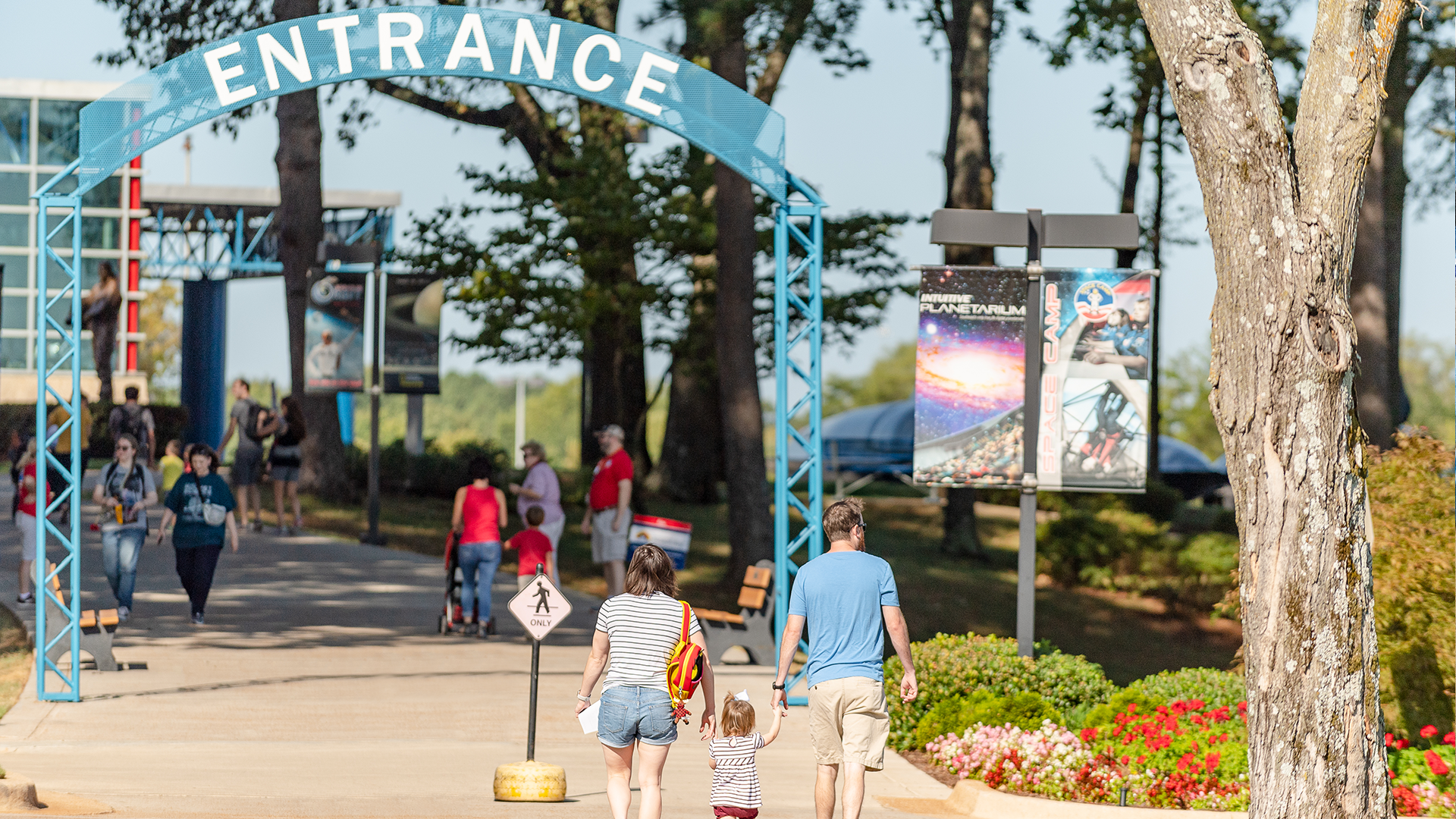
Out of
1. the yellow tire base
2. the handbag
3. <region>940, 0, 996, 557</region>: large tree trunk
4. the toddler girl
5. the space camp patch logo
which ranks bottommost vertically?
the yellow tire base

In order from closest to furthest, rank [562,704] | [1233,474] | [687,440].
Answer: [1233,474], [562,704], [687,440]

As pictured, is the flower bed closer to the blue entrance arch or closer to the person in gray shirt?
the blue entrance arch

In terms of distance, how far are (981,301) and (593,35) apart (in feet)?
11.6

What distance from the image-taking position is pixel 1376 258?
17.7m

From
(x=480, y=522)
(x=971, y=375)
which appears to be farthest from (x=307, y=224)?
(x=971, y=375)

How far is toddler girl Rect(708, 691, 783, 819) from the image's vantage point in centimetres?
701

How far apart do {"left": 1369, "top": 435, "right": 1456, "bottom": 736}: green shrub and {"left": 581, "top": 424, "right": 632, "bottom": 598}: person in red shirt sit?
7.34 m

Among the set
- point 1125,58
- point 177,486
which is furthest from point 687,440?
point 177,486

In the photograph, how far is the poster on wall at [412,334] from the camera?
21.8 metres

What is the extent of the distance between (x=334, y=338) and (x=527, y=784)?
14067 millimetres

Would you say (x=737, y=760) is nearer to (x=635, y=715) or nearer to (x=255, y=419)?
(x=635, y=715)

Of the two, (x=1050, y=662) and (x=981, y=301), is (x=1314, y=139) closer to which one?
(x=981, y=301)

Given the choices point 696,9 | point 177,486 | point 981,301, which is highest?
point 696,9

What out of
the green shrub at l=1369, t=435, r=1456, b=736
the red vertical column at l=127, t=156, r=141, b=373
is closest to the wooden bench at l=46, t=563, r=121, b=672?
the green shrub at l=1369, t=435, r=1456, b=736
